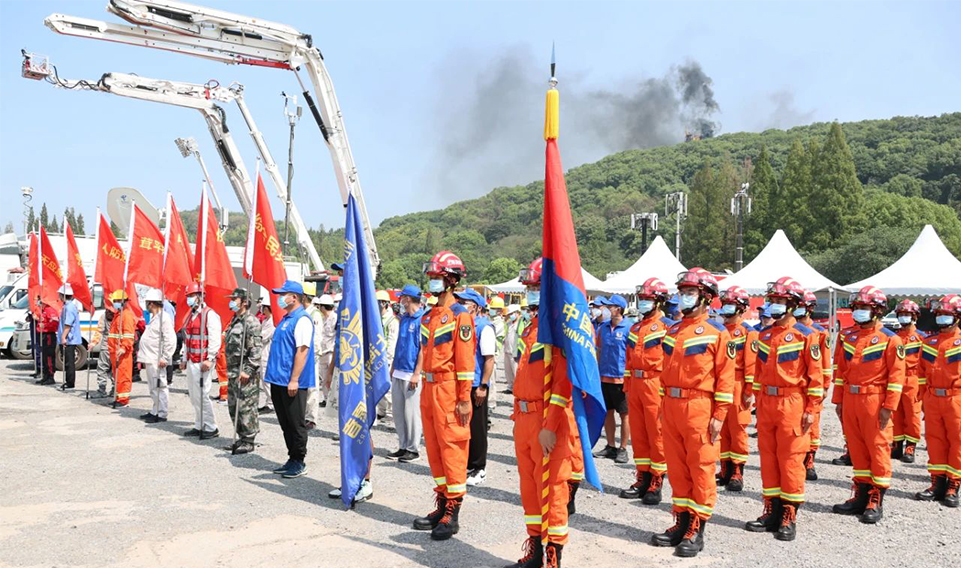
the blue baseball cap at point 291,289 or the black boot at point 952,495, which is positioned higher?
the blue baseball cap at point 291,289

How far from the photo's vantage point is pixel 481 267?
8856cm

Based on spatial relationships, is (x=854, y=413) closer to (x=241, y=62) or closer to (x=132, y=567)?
(x=132, y=567)

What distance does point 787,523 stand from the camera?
6.72 metres

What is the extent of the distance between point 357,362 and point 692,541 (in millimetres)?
3412

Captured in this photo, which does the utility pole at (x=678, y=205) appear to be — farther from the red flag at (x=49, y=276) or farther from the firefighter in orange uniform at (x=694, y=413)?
the firefighter in orange uniform at (x=694, y=413)

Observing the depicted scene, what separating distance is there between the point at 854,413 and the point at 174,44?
1795cm

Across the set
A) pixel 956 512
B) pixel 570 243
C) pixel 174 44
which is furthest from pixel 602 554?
pixel 174 44

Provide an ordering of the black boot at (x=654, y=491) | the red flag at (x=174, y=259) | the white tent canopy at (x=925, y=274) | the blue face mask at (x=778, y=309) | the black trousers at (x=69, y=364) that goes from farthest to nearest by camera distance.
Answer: the white tent canopy at (x=925, y=274)
the black trousers at (x=69, y=364)
the red flag at (x=174, y=259)
the black boot at (x=654, y=491)
the blue face mask at (x=778, y=309)

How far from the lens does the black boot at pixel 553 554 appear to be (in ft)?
17.0

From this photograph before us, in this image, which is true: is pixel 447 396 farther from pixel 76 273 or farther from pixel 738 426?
pixel 76 273

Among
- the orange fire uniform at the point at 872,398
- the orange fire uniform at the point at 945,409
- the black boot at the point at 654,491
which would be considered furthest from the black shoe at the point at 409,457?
the orange fire uniform at the point at 945,409

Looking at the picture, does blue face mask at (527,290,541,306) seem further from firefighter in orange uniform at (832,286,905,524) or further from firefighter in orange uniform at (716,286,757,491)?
firefighter in orange uniform at (832,286,905,524)

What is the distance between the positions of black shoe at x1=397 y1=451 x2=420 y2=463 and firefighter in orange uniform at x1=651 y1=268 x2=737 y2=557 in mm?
4112

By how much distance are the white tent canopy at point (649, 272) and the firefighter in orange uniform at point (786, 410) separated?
20198 millimetres
